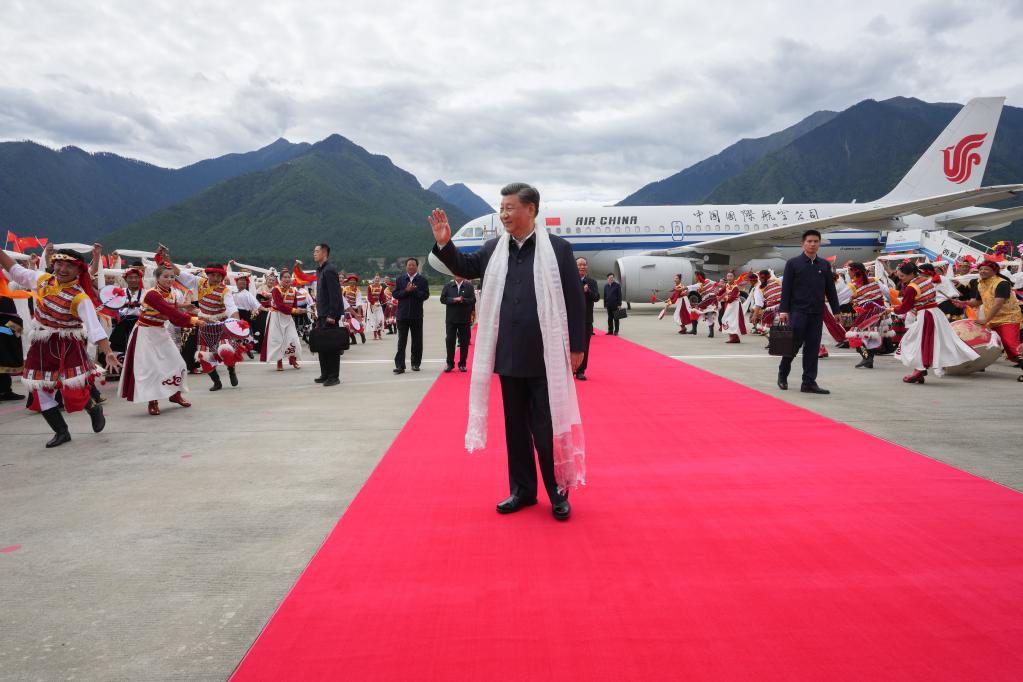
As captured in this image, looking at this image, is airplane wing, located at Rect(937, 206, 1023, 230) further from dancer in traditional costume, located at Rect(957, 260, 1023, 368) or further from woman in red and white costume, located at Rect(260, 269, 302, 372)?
woman in red and white costume, located at Rect(260, 269, 302, 372)

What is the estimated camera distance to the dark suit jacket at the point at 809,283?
7.07 meters

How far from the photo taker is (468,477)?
13.3ft

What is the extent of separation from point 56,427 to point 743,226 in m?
22.9

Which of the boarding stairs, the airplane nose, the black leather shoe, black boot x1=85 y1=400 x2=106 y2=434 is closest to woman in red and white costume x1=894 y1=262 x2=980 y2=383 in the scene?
the airplane nose

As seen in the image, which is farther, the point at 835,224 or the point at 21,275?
the point at 835,224

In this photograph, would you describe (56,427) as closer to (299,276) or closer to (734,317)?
(299,276)

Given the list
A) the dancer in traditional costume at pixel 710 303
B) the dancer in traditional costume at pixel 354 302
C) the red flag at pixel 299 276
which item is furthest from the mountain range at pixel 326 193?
the dancer in traditional costume at pixel 710 303

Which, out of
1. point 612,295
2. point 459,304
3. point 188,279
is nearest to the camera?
point 459,304

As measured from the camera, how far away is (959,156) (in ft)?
79.5

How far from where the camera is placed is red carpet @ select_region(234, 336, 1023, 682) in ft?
6.69

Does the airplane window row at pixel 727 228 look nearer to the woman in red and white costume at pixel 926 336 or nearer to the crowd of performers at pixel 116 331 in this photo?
the woman in red and white costume at pixel 926 336

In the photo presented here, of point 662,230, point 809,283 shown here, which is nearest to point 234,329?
point 809,283

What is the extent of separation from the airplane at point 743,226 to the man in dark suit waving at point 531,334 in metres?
17.3

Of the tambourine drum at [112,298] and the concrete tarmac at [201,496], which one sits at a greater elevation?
the tambourine drum at [112,298]
